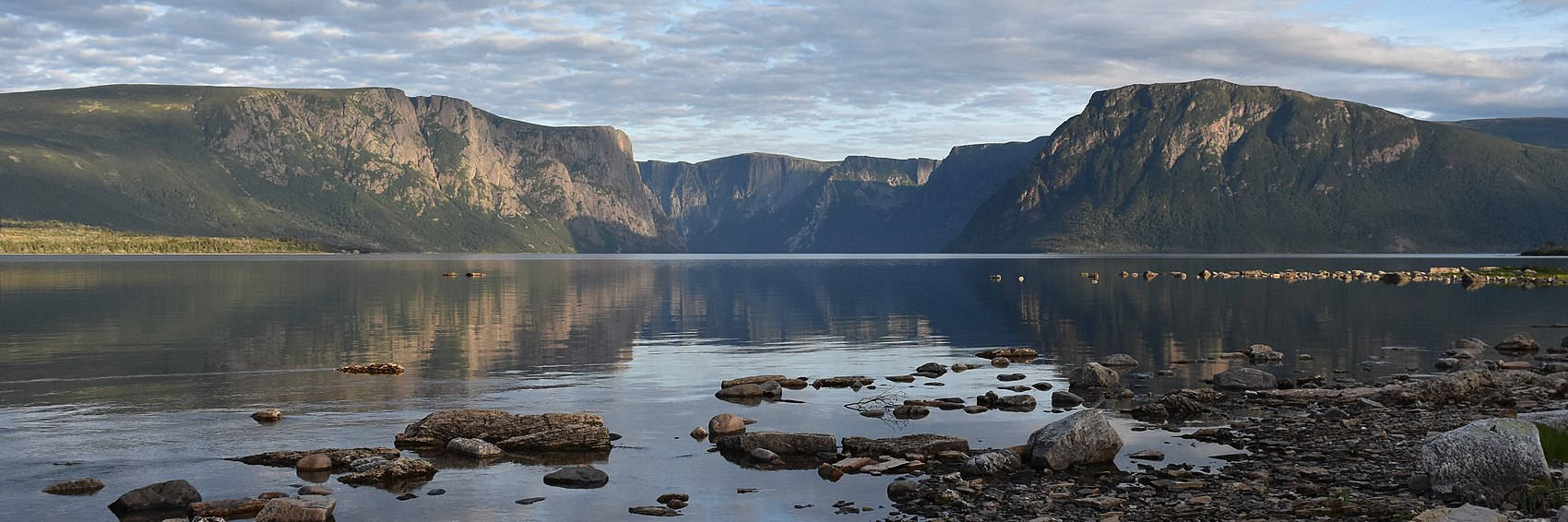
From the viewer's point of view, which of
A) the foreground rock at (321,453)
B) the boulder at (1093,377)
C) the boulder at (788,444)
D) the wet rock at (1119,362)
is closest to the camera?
the foreground rock at (321,453)

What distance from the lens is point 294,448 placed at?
28188mm

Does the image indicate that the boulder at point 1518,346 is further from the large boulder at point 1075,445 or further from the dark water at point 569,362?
the large boulder at point 1075,445

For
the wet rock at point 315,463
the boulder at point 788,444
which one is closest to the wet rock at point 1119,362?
the boulder at point 788,444

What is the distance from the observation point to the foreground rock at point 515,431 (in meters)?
28.7

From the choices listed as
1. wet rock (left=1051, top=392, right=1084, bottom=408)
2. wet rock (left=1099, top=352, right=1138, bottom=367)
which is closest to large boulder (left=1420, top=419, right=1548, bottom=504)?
wet rock (left=1051, top=392, right=1084, bottom=408)

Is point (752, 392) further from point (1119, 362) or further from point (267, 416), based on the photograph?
point (1119, 362)

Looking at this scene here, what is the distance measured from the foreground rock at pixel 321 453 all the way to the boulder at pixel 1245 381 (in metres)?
28.4

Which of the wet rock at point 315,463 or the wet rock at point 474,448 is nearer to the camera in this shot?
the wet rock at point 315,463

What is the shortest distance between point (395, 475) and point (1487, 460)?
2186cm

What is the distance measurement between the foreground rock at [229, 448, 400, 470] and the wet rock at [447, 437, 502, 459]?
151cm

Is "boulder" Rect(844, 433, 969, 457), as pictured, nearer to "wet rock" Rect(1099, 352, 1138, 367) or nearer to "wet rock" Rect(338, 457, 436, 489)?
"wet rock" Rect(338, 457, 436, 489)

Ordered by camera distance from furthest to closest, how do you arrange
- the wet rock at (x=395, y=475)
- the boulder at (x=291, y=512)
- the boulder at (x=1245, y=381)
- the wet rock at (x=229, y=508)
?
the boulder at (x=1245, y=381)
the wet rock at (x=395, y=475)
the wet rock at (x=229, y=508)
the boulder at (x=291, y=512)

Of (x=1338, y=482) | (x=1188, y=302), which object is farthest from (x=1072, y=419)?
(x=1188, y=302)

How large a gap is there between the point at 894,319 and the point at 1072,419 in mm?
52337
